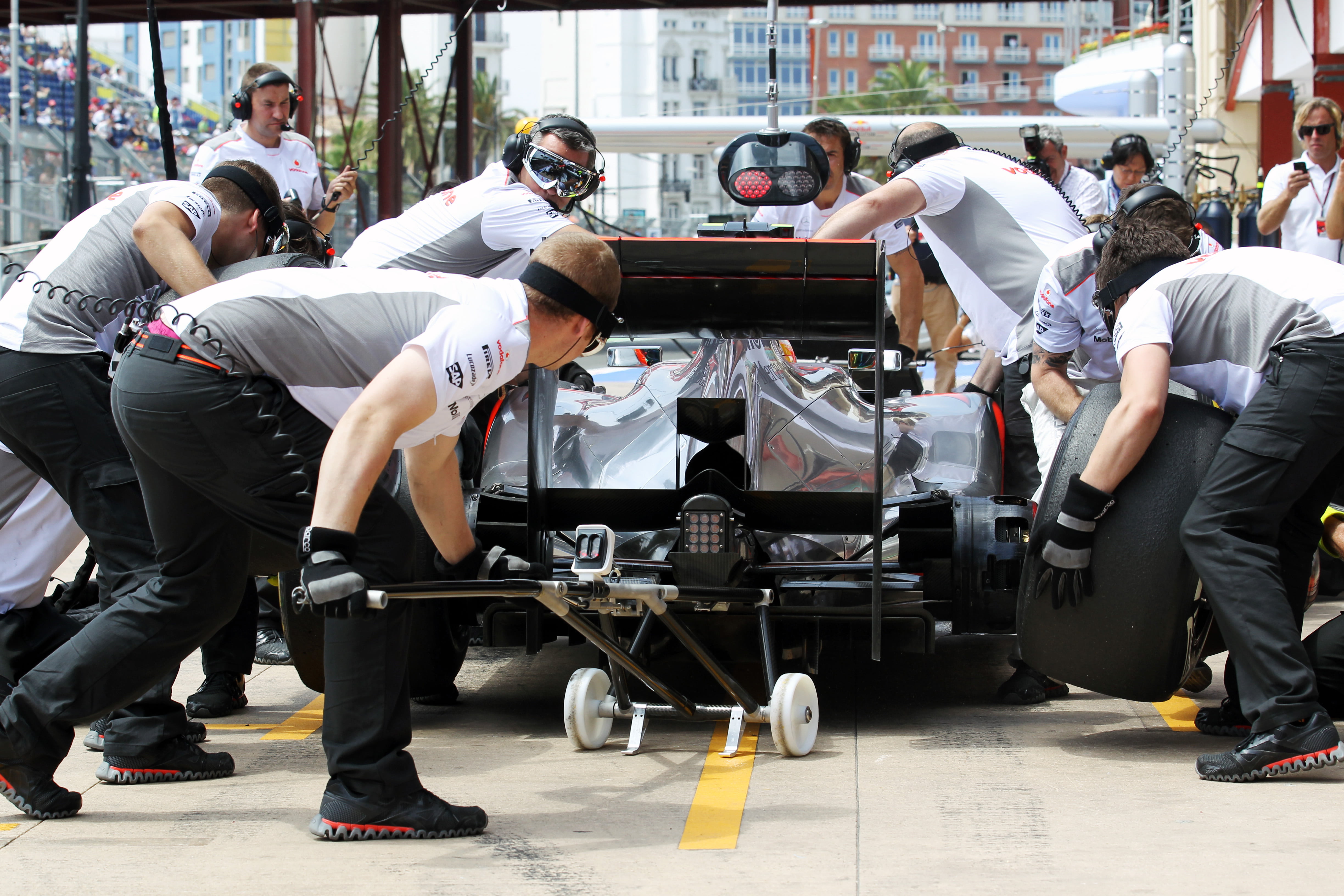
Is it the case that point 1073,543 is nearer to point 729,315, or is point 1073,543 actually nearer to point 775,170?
point 729,315

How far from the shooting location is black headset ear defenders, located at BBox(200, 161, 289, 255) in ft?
15.4

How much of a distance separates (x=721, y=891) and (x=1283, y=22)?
16757mm

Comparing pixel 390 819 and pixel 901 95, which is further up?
pixel 901 95

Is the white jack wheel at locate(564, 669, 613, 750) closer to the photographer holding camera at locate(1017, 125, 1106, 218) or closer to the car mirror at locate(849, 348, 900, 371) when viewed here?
the car mirror at locate(849, 348, 900, 371)

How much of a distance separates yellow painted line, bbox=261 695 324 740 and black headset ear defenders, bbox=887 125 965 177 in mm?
3023

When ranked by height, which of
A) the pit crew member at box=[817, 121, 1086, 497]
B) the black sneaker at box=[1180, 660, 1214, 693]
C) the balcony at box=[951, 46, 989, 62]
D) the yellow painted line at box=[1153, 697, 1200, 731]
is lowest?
the yellow painted line at box=[1153, 697, 1200, 731]

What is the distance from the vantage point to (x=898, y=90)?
8669 centimetres

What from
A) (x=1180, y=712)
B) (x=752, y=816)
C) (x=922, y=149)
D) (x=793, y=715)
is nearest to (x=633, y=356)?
(x=922, y=149)

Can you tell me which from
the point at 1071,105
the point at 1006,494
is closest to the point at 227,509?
the point at 1006,494

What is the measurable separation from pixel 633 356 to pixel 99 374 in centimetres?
402

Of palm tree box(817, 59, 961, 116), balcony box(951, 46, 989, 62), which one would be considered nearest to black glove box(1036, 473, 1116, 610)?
palm tree box(817, 59, 961, 116)

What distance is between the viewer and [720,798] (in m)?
3.94

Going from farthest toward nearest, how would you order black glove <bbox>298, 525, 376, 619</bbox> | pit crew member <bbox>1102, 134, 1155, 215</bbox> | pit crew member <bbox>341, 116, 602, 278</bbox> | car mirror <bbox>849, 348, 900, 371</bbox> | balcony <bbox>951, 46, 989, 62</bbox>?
balcony <bbox>951, 46, 989, 62</bbox>
pit crew member <bbox>1102, 134, 1155, 215</bbox>
car mirror <bbox>849, 348, 900, 371</bbox>
pit crew member <bbox>341, 116, 602, 278</bbox>
black glove <bbox>298, 525, 376, 619</bbox>

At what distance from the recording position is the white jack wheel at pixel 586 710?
4387 mm
